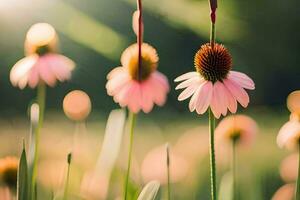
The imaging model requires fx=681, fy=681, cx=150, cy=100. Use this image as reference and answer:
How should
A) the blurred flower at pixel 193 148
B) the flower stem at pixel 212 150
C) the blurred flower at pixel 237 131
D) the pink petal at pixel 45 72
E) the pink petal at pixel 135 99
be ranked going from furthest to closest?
the blurred flower at pixel 193 148 < the blurred flower at pixel 237 131 < the pink petal at pixel 45 72 < the pink petal at pixel 135 99 < the flower stem at pixel 212 150

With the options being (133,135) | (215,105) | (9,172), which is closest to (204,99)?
(215,105)

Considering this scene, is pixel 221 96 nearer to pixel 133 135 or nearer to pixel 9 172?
pixel 9 172

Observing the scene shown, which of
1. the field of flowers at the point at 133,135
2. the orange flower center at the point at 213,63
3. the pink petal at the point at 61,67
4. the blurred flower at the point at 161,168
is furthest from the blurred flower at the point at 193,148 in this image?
the orange flower center at the point at 213,63

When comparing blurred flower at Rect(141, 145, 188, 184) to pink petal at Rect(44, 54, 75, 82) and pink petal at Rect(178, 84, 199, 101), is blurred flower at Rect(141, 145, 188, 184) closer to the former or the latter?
pink petal at Rect(44, 54, 75, 82)

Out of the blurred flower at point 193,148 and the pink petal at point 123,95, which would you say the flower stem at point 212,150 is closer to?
the pink petal at point 123,95

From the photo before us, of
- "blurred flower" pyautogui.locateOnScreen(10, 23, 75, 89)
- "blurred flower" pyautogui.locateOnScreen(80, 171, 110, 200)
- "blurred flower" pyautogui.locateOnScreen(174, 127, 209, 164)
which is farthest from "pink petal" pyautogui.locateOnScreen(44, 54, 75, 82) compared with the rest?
"blurred flower" pyautogui.locateOnScreen(174, 127, 209, 164)

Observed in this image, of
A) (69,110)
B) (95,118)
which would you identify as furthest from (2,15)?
(69,110)
